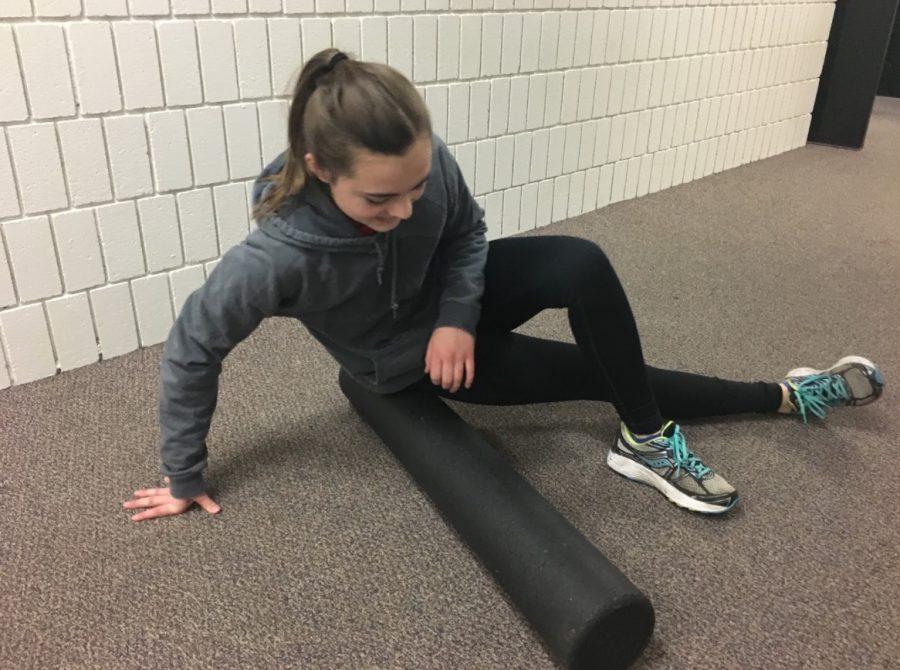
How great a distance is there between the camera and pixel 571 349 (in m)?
1.23

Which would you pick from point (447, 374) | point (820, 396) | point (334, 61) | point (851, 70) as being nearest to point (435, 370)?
point (447, 374)

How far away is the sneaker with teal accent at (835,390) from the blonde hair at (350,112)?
93 centimetres

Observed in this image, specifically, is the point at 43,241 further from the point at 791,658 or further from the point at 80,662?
the point at 791,658

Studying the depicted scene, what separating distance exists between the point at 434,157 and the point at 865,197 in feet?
8.28

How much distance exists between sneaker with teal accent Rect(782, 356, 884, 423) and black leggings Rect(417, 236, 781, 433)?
145 mm

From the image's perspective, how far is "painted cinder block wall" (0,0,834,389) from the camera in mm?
1380

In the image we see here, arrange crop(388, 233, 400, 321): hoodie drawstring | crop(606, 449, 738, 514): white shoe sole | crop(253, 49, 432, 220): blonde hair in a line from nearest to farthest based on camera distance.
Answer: crop(253, 49, 432, 220): blonde hair → crop(388, 233, 400, 321): hoodie drawstring → crop(606, 449, 738, 514): white shoe sole

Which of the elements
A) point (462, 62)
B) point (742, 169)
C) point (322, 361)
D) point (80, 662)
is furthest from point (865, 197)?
point (80, 662)

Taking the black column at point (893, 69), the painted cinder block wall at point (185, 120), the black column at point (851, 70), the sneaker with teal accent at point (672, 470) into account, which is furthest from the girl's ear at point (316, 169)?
the black column at point (893, 69)

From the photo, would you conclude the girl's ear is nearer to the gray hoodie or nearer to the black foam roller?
the gray hoodie

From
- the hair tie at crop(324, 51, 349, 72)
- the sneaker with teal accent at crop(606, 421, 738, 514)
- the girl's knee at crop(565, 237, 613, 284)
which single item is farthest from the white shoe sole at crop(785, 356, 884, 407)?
the hair tie at crop(324, 51, 349, 72)

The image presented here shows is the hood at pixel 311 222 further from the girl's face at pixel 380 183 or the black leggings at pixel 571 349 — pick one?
the black leggings at pixel 571 349

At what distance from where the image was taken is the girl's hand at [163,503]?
1104mm

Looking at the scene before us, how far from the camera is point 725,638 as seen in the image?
917 mm
